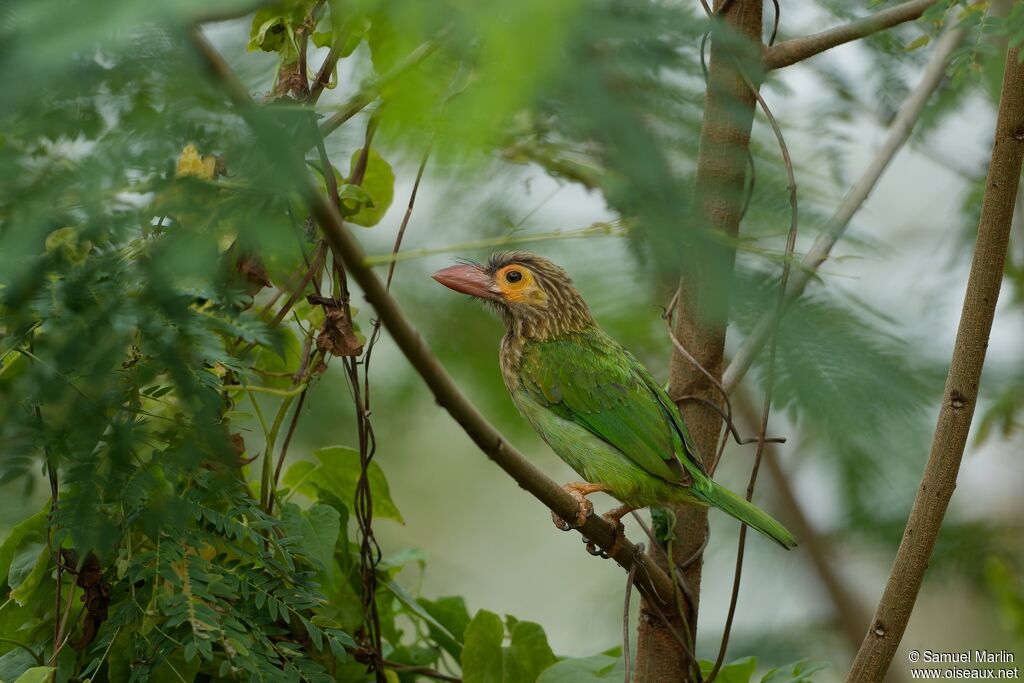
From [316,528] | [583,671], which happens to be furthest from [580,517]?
[316,528]

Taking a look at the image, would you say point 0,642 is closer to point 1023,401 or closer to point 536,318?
point 536,318

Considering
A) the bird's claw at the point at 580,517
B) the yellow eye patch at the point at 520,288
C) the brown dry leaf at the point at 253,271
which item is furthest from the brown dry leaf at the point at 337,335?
the yellow eye patch at the point at 520,288

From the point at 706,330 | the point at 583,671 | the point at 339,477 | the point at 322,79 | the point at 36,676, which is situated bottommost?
the point at 36,676

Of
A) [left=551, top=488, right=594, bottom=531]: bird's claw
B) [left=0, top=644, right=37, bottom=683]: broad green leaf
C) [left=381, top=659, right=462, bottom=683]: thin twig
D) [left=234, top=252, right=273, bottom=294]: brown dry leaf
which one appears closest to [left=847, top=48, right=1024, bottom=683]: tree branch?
[left=551, top=488, right=594, bottom=531]: bird's claw

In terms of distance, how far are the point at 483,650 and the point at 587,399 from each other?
73 centimetres

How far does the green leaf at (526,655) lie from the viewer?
2.10 m

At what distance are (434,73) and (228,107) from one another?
0.21 metres

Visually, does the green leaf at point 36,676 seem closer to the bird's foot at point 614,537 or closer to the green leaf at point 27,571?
the green leaf at point 27,571

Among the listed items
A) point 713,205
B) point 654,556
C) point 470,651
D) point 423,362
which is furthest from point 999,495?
point 423,362

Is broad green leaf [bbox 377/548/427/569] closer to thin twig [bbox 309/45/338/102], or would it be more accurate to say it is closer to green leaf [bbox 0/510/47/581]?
green leaf [bbox 0/510/47/581]

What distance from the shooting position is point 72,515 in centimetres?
154

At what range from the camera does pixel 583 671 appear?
2.06 meters

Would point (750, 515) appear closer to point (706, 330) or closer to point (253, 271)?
point (706, 330)

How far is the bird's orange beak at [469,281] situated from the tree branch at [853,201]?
70 cm
